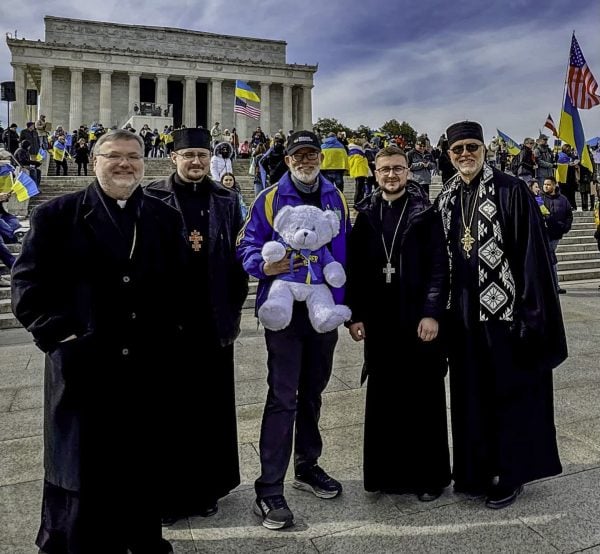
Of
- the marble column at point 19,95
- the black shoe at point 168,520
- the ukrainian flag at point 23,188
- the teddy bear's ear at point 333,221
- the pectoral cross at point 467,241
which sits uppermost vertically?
the marble column at point 19,95

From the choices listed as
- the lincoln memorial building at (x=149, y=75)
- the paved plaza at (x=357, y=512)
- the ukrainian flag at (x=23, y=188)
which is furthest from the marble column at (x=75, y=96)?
the paved plaza at (x=357, y=512)

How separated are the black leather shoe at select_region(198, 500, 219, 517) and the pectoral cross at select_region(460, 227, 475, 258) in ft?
7.03

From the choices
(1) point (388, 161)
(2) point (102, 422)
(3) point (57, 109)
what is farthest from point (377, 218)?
(3) point (57, 109)

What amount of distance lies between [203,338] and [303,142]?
130 cm

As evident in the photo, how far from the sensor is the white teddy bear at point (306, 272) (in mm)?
3027

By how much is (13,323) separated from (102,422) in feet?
23.6

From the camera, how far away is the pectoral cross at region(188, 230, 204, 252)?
130 inches

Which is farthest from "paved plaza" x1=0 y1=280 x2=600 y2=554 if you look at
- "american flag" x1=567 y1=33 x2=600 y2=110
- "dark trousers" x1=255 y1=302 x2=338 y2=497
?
"american flag" x1=567 y1=33 x2=600 y2=110

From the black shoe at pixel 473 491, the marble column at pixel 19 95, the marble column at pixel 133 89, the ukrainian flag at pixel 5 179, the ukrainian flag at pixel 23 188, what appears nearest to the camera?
the black shoe at pixel 473 491

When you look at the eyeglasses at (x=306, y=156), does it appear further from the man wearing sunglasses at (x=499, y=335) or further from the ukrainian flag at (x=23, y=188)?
the ukrainian flag at (x=23, y=188)

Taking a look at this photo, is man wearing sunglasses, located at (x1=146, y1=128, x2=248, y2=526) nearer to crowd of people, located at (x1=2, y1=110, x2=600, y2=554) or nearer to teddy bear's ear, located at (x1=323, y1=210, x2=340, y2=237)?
crowd of people, located at (x1=2, y1=110, x2=600, y2=554)

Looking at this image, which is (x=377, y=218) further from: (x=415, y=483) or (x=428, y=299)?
(x=415, y=483)

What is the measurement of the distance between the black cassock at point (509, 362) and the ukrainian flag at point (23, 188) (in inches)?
457

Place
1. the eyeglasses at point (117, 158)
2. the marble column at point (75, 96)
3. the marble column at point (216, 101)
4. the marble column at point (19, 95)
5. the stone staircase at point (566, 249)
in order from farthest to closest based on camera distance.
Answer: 1. the marble column at point (216, 101)
2. the marble column at point (75, 96)
3. the marble column at point (19, 95)
4. the stone staircase at point (566, 249)
5. the eyeglasses at point (117, 158)
